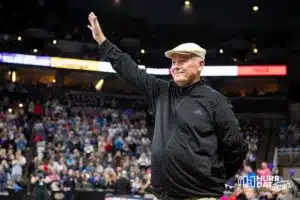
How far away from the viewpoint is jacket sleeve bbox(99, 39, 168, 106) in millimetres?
3648

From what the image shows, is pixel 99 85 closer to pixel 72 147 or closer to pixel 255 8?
pixel 255 8

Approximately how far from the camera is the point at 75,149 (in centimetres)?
2111

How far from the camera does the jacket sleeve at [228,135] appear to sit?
336cm

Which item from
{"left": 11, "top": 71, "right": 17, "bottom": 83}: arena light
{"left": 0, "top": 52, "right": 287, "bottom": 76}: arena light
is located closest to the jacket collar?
{"left": 0, "top": 52, "right": 287, "bottom": 76}: arena light

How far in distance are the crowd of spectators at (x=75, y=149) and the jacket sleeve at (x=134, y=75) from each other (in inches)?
260

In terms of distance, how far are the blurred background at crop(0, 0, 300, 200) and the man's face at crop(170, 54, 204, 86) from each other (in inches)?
776

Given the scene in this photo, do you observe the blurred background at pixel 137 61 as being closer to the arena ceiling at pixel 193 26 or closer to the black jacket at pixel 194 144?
the arena ceiling at pixel 193 26

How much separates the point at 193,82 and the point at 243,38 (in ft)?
106

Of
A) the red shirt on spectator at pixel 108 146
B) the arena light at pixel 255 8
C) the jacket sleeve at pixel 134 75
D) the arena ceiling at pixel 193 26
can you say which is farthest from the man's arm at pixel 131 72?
the arena light at pixel 255 8

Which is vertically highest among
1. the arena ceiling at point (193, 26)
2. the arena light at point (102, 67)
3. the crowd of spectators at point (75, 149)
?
the arena ceiling at point (193, 26)

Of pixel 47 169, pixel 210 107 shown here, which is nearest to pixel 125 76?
pixel 210 107

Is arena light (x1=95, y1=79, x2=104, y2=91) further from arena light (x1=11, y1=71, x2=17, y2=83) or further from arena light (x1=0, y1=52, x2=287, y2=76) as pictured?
arena light (x1=11, y1=71, x2=17, y2=83)

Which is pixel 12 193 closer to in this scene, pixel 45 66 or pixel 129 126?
pixel 129 126

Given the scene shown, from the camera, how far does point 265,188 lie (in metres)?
10.4
